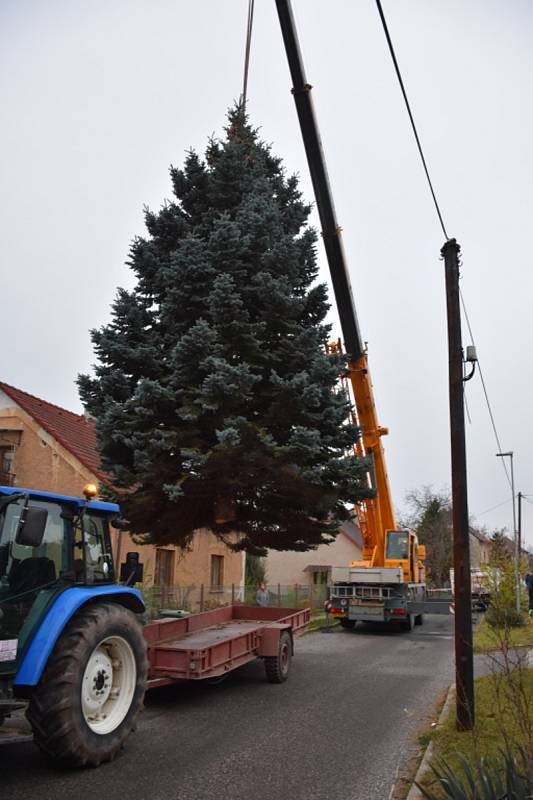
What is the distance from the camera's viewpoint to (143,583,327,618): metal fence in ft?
48.5

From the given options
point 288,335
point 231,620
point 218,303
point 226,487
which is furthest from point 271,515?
point 218,303

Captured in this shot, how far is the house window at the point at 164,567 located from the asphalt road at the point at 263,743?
758 cm

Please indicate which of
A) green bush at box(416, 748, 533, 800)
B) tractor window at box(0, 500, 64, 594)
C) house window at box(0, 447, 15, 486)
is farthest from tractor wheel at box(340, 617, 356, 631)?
green bush at box(416, 748, 533, 800)

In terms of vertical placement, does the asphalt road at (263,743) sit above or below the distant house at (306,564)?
below

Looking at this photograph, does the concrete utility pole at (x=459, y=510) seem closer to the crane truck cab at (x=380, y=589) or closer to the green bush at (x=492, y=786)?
the green bush at (x=492, y=786)

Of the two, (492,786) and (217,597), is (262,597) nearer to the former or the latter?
(217,597)

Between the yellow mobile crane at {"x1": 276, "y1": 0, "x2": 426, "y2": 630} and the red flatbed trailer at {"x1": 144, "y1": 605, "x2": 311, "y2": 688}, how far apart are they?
5.22 meters

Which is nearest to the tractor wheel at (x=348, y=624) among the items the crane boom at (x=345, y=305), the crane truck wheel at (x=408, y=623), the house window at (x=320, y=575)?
the crane truck wheel at (x=408, y=623)

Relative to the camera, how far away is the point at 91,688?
595cm

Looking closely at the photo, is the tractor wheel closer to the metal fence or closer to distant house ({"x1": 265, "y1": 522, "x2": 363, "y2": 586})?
the metal fence

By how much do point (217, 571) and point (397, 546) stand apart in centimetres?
677

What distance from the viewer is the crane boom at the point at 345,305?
1184 cm

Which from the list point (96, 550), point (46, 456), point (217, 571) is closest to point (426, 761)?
point (96, 550)

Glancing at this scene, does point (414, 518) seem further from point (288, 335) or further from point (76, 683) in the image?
point (76, 683)
